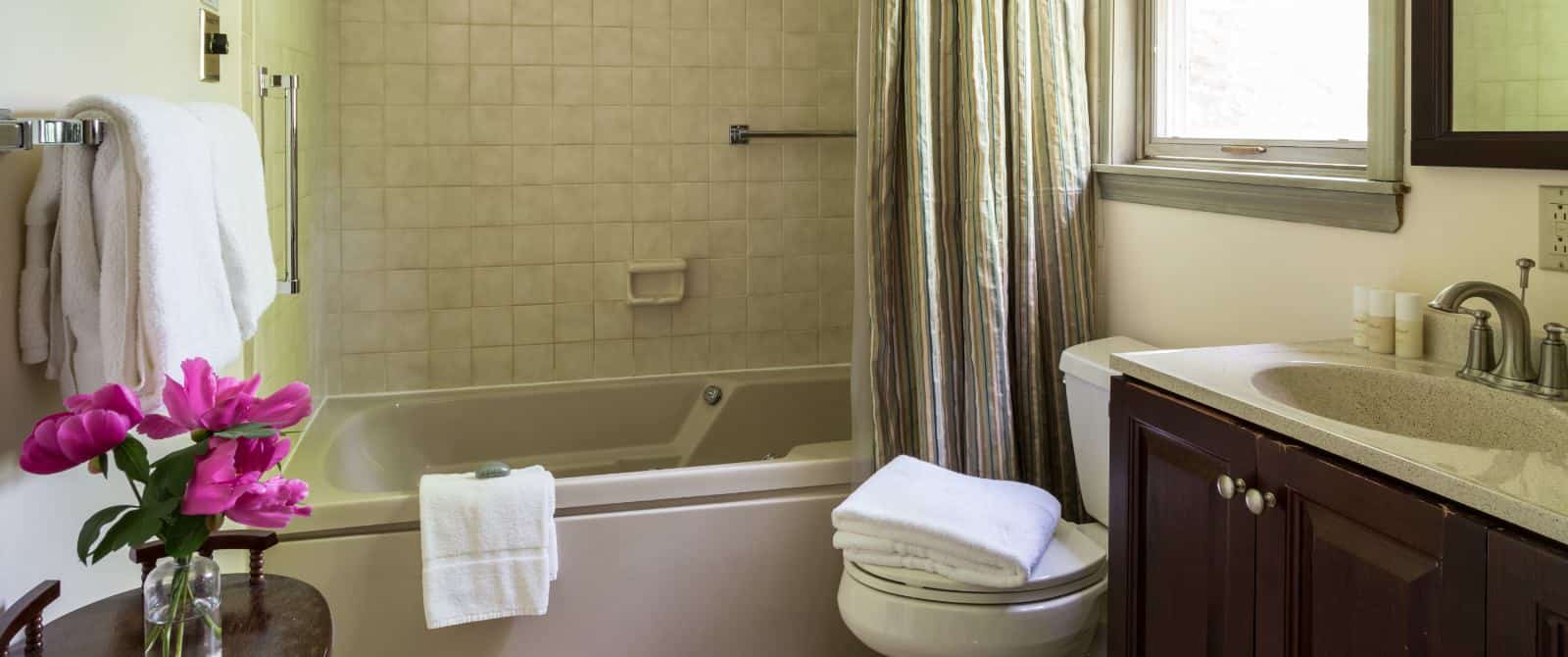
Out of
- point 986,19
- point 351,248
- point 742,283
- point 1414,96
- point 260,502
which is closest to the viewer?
point 260,502

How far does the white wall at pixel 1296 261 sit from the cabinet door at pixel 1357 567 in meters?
0.52

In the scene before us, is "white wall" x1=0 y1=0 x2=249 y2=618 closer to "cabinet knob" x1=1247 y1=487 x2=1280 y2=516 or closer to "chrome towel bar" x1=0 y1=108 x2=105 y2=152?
"chrome towel bar" x1=0 y1=108 x2=105 y2=152

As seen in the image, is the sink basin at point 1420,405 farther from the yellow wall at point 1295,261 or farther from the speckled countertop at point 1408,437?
the yellow wall at point 1295,261

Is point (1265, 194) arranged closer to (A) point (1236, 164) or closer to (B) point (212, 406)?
(A) point (1236, 164)

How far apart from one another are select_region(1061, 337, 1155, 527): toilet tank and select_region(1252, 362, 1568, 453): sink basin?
0.53 m

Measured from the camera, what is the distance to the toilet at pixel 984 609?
1960 millimetres

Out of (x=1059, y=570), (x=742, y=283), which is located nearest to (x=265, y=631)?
(x=1059, y=570)

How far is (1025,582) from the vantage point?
6.34ft

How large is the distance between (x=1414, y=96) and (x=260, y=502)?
1.64 m

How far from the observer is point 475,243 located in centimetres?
330

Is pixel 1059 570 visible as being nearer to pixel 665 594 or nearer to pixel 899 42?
pixel 665 594

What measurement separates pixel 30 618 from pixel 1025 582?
4.62 ft

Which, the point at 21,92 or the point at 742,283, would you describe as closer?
the point at 21,92

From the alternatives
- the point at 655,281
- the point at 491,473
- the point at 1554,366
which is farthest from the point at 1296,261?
the point at 655,281
